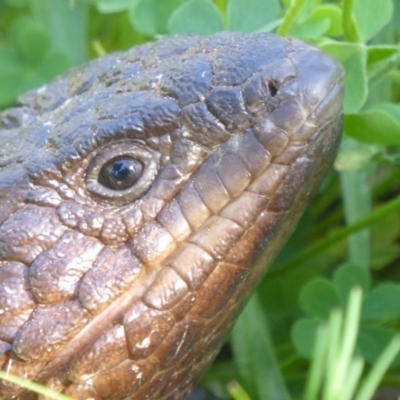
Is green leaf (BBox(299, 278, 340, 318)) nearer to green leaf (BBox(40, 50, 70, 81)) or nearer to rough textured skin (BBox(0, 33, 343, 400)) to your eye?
rough textured skin (BBox(0, 33, 343, 400))

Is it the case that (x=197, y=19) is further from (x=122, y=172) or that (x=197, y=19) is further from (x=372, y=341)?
(x=372, y=341)

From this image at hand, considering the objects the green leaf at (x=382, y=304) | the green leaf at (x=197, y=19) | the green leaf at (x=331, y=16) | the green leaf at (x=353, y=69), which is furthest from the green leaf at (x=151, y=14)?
the green leaf at (x=382, y=304)

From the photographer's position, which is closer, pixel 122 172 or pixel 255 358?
pixel 122 172

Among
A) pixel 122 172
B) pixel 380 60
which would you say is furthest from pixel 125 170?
pixel 380 60

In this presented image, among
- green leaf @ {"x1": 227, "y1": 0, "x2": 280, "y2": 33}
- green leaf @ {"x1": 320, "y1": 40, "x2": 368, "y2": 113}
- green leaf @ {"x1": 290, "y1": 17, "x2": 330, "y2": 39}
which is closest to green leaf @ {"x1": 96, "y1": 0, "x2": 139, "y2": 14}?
green leaf @ {"x1": 227, "y1": 0, "x2": 280, "y2": 33}

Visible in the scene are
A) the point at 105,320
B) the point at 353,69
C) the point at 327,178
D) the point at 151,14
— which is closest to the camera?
the point at 105,320

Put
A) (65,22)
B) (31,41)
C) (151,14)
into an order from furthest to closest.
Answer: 1. (65,22)
2. (31,41)
3. (151,14)

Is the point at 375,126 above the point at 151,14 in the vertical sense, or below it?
below

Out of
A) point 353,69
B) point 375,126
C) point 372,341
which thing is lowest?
point 372,341
